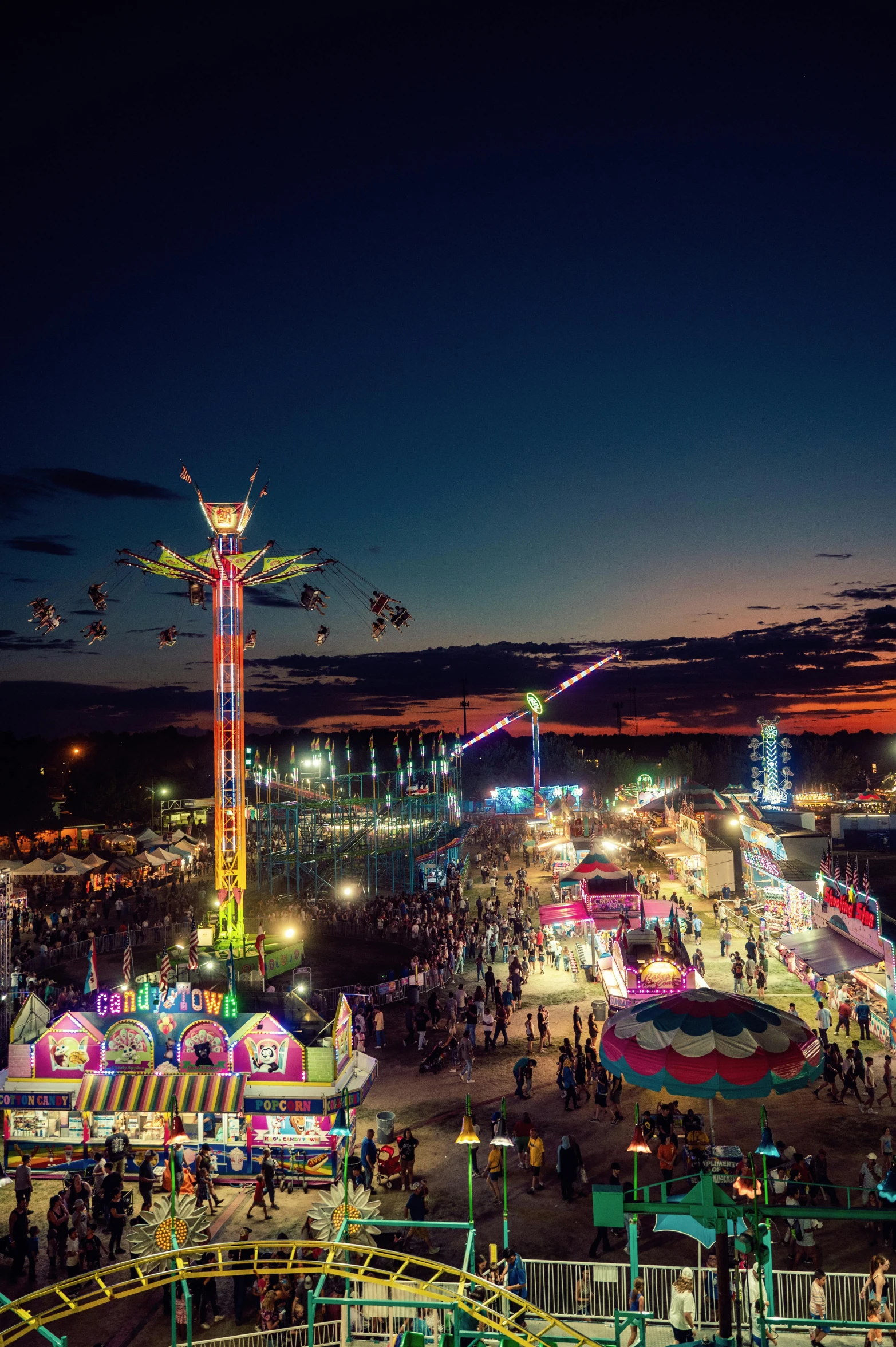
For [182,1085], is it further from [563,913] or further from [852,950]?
[563,913]

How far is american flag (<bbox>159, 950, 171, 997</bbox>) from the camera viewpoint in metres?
15.2

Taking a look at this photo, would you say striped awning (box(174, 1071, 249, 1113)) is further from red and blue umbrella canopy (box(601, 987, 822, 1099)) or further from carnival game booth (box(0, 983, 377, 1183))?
red and blue umbrella canopy (box(601, 987, 822, 1099))

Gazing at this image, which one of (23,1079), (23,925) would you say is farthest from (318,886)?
(23,1079)

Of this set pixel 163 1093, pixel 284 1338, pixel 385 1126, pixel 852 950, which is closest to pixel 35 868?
pixel 163 1093

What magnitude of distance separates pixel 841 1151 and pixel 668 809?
3556 cm

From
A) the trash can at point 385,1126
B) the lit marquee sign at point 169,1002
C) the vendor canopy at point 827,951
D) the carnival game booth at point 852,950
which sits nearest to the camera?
the trash can at point 385,1126

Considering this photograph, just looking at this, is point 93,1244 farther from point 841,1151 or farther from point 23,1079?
point 841,1151

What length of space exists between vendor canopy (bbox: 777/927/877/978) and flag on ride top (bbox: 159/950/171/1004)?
13.5 metres

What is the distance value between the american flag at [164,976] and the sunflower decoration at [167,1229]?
11.9 ft

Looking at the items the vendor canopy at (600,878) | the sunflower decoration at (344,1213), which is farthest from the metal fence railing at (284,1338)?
the vendor canopy at (600,878)

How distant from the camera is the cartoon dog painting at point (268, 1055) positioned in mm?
14430

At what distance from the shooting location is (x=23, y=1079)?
14.9 m

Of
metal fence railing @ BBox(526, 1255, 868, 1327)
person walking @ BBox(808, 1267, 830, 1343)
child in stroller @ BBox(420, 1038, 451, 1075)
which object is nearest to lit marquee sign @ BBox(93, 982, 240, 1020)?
child in stroller @ BBox(420, 1038, 451, 1075)

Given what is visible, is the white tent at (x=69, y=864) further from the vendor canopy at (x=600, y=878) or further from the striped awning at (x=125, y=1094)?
the striped awning at (x=125, y=1094)
